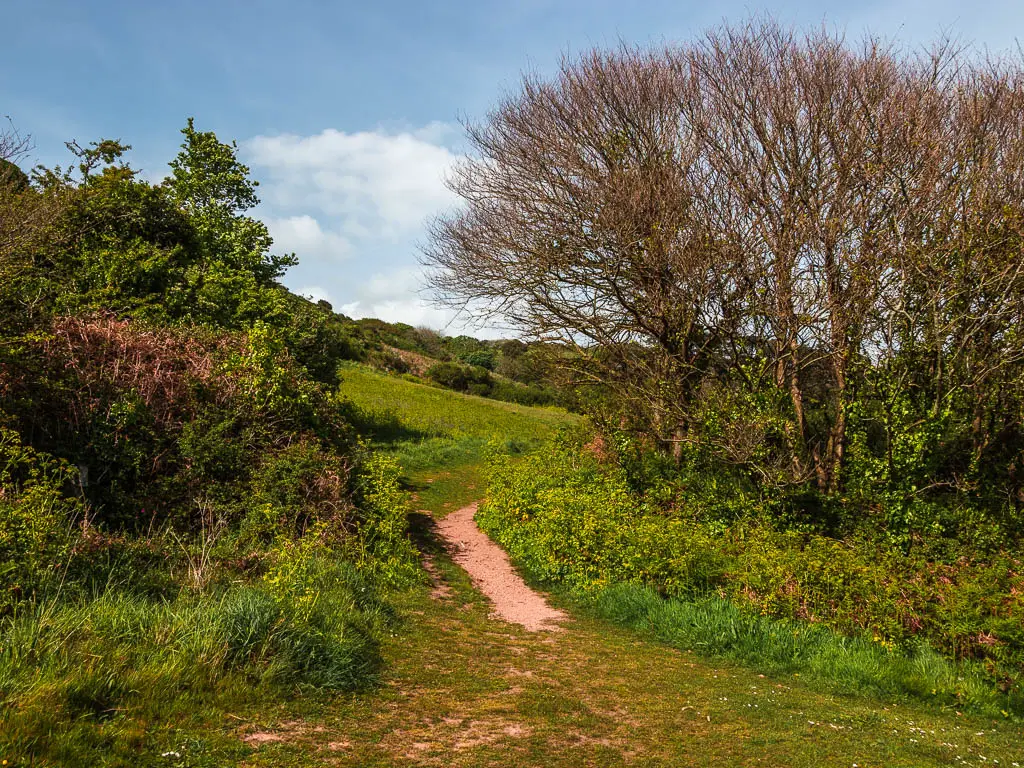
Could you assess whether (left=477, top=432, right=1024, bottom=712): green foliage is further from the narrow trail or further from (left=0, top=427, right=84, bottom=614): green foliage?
(left=0, top=427, right=84, bottom=614): green foliage

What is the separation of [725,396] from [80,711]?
1027cm

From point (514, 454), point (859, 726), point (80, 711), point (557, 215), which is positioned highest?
point (557, 215)

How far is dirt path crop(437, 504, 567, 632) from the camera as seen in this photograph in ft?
27.3

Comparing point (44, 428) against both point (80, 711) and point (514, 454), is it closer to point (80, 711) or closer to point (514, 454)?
point (80, 711)

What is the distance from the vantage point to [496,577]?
10258 millimetres

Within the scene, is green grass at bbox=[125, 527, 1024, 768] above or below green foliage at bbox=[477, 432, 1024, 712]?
below

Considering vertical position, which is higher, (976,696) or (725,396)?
(725,396)

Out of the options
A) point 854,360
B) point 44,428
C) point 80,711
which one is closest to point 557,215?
point 854,360

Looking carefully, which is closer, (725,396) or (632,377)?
(725,396)

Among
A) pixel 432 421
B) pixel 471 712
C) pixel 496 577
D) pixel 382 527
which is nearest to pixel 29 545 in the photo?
pixel 471 712

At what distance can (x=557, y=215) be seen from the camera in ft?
46.8

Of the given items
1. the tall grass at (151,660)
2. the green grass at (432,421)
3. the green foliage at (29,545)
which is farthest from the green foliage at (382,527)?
the green grass at (432,421)

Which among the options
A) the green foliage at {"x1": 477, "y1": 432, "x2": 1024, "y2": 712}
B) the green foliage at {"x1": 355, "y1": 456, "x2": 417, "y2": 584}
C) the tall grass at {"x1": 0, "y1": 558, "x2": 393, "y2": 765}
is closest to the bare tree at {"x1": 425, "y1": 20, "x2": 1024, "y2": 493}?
the green foliage at {"x1": 477, "y1": 432, "x2": 1024, "y2": 712}

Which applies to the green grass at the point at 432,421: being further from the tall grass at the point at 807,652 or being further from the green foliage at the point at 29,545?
the green foliage at the point at 29,545
